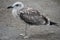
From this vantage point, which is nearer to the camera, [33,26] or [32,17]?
[32,17]

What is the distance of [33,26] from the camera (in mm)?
5363

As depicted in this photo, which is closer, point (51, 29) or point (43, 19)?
point (43, 19)

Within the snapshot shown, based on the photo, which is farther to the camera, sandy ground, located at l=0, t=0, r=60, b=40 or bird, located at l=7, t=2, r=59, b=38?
sandy ground, located at l=0, t=0, r=60, b=40

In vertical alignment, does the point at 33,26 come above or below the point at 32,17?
below

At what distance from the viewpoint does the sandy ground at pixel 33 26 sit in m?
5.00

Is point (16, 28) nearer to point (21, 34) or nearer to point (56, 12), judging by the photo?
point (21, 34)

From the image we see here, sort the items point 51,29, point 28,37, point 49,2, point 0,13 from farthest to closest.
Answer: point 49,2 < point 0,13 < point 51,29 < point 28,37

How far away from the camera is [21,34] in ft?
16.8

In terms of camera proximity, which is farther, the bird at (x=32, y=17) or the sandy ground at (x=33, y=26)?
the sandy ground at (x=33, y=26)

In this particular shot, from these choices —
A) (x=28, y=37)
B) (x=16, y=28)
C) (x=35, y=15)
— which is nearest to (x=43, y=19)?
(x=35, y=15)

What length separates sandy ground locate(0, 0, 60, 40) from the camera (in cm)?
500

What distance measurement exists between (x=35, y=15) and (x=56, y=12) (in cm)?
192

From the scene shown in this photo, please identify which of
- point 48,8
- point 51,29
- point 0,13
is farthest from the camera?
point 48,8

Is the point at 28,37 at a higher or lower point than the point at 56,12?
lower
